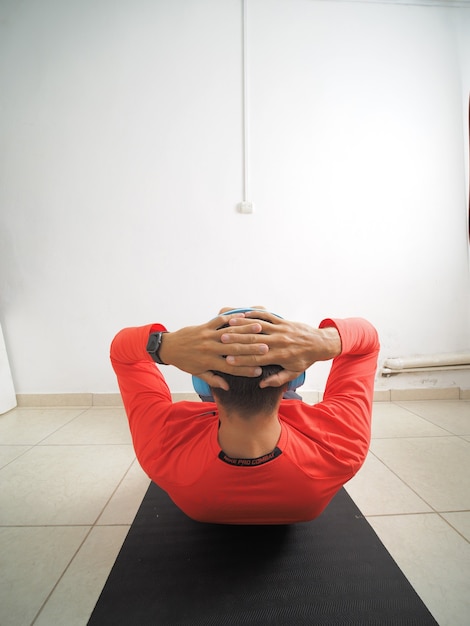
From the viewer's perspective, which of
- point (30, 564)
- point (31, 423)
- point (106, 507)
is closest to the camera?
point (30, 564)

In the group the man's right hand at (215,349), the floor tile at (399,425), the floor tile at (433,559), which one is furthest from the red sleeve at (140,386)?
the floor tile at (399,425)

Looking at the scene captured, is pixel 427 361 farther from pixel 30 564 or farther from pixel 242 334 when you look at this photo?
pixel 30 564

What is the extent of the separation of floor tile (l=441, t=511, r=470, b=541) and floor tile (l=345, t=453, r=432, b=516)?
66 millimetres

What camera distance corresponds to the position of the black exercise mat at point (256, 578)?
0.78 meters

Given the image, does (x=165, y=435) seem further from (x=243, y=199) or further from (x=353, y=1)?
(x=353, y=1)

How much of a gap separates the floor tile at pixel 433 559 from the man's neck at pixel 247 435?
658 millimetres

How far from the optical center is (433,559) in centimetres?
97

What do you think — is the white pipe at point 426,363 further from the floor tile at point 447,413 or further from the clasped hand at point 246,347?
the clasped hand at point 246,347

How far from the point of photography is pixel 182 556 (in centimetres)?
96

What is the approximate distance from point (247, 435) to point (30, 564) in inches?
35.5

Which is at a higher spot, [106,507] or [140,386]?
[140,386]

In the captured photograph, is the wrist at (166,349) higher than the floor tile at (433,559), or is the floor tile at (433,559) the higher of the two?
the wrist at (166,349)

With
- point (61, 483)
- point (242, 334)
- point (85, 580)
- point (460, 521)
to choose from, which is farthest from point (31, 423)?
point (460, 521)

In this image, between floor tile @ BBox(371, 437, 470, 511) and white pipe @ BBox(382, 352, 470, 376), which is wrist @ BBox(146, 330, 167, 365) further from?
white pipe @ BBox(382, 352, 470, 376)
